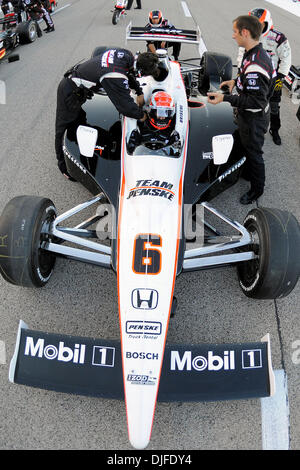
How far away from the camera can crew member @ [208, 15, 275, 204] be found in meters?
3.47

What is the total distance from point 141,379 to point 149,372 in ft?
0.20

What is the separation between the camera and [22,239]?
283 cm

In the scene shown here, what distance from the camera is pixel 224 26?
37.8 ft

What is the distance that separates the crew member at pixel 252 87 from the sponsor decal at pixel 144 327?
89.1 inches

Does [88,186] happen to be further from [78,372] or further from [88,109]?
[78,372]

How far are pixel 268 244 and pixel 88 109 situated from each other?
2611mm

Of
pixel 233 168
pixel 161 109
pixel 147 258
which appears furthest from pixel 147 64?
Answer: pixel 147 258

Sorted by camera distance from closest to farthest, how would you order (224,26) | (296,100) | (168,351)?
(168,351) < (296,100) < (224,26)

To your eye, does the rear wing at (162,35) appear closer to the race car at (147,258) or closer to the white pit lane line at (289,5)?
the race car at (147,258)

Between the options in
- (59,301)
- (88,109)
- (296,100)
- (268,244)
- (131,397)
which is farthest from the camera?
(296,100)

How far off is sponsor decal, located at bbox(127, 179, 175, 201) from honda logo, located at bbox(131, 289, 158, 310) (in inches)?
30.1

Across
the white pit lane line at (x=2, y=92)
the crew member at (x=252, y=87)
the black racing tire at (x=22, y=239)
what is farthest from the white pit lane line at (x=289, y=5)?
the black racing tire at (x=22, y=239)

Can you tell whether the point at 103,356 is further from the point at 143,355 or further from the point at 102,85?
the point at 102,85
